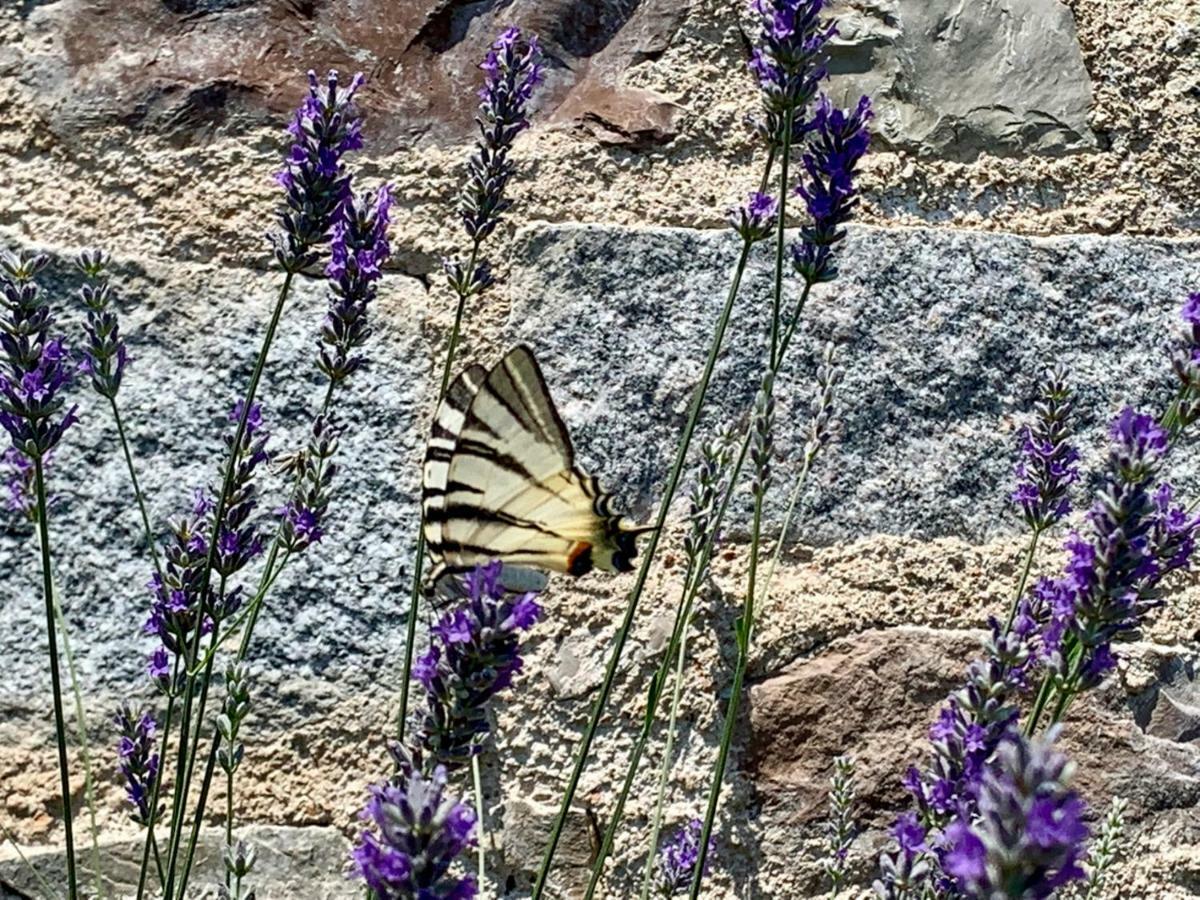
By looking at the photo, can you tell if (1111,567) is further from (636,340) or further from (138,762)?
(138,762)

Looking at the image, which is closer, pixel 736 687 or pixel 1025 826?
pixel 1025 826

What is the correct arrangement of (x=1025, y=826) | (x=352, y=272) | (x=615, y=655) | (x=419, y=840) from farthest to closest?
1. (x=352, y=272)
2. (x=615, y=655)
3. (x=419, y=840)
4. (x=1025, y=826)

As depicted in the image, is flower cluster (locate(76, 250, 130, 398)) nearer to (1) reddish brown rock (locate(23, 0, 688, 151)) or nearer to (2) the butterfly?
(1) reddish brown rock (locate(23, 0, 688, 151))

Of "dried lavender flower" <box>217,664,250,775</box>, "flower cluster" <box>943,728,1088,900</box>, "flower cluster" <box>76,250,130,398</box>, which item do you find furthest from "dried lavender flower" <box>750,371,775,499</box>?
"flower cluster" <box>943,728,1088,900</box>

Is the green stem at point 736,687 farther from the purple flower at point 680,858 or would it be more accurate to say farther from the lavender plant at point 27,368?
the lavender plant at point 27,368

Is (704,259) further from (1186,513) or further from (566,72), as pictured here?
(1186,513)

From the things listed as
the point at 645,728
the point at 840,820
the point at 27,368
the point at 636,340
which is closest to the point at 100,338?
the point at 27,368

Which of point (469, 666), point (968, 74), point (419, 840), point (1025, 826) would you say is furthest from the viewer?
point (968, 74)
